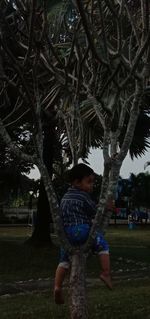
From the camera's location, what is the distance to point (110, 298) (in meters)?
8.66

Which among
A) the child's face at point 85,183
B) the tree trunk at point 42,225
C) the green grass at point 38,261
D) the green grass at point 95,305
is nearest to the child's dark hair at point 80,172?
the child's face at point 85,183

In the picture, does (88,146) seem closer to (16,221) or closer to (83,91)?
(83,91)

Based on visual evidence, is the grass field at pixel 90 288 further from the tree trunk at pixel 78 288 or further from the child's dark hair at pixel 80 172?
the child's dark hair at pixel 80 172

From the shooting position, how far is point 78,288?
518 centimetres

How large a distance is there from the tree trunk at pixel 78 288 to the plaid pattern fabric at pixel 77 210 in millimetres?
301

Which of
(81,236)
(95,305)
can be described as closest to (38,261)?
(95,305)

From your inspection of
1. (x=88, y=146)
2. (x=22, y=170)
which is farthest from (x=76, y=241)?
(x=22, y=170)

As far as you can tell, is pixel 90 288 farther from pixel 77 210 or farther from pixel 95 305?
pixel 77 210

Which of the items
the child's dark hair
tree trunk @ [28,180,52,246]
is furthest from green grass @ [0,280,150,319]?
tree trunk @ [28,180,52,246]

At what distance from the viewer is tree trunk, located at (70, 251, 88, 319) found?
5.15m

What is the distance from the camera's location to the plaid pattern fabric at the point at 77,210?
17.8 feet

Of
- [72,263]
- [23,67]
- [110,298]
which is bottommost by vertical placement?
[110,298]

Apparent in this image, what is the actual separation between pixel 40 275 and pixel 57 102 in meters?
6.40

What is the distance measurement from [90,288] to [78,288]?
573 centimetres
